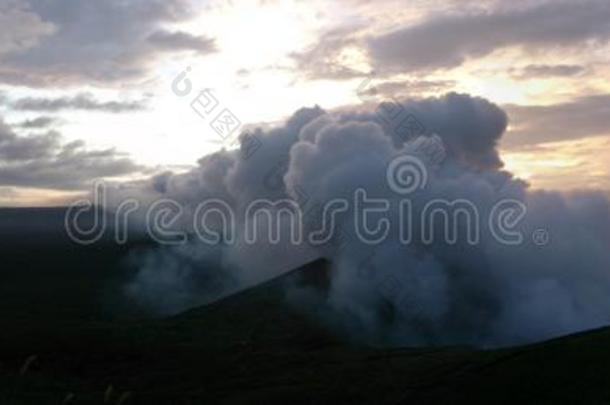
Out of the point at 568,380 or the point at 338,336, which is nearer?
the point at 568,380

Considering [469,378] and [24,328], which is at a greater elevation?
[24,328]

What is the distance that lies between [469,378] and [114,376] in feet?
198

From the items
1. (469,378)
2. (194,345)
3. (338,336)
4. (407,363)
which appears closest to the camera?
(469,378)

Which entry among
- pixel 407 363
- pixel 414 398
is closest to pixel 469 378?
pixel 414 398

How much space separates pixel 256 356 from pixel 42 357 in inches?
1498

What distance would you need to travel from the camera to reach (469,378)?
11038 cm

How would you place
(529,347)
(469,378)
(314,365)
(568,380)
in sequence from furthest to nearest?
(314,365), (529,347), (469,378), (568,380)

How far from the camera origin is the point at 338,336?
198m

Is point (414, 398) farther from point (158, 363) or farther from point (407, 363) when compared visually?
point (158, 363)

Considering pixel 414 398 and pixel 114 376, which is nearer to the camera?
pixel 414 398

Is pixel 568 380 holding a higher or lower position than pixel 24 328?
lower

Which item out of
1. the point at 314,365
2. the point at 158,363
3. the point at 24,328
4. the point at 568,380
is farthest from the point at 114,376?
the point at 568,380

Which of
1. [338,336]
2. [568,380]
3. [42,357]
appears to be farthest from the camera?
[338,336]

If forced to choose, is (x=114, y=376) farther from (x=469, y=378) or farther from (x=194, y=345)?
(x=469, y=378)
